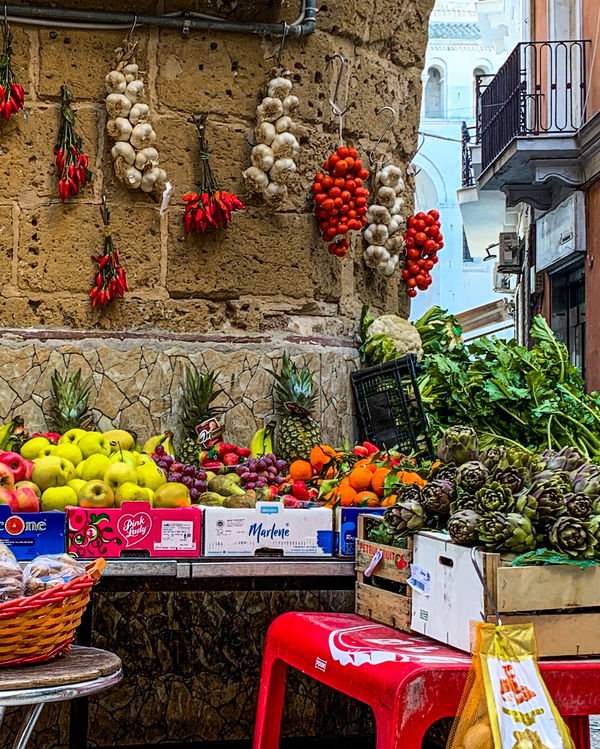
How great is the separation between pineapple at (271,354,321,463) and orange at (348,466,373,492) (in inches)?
48.1

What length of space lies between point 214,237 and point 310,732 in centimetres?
243

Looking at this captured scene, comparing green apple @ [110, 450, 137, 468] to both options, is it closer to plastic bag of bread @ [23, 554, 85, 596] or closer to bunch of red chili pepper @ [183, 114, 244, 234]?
plastic bag of bread @ [23, 554, 85, 596]

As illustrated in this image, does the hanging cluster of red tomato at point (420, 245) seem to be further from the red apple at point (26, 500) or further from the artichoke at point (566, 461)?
the red apple at point (26, 500)

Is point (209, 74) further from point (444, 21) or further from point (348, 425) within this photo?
point (444, 21)

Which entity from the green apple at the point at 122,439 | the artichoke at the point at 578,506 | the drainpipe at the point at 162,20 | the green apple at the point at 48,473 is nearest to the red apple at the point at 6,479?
the green apple at the point at 48,473

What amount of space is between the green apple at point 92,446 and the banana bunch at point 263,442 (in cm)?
102

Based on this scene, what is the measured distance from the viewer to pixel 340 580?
3805mm

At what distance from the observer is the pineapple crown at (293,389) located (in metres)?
5.47

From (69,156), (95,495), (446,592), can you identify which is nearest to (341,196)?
(69,156)

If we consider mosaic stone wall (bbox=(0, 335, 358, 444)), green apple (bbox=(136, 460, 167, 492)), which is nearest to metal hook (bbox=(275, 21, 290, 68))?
mosaic stone wall (bbox=(0, 335, 358, 444))

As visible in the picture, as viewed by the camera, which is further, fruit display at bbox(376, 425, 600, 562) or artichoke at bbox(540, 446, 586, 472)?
artichoke at bbox(540, 446, 586, 472)

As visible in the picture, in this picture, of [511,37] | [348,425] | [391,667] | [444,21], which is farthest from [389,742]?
[444,21]

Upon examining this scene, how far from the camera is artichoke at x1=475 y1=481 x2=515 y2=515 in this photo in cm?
303

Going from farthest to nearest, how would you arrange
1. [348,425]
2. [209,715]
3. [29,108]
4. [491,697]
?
[348,425] < [29,108] < [209,715] < [491,697]
